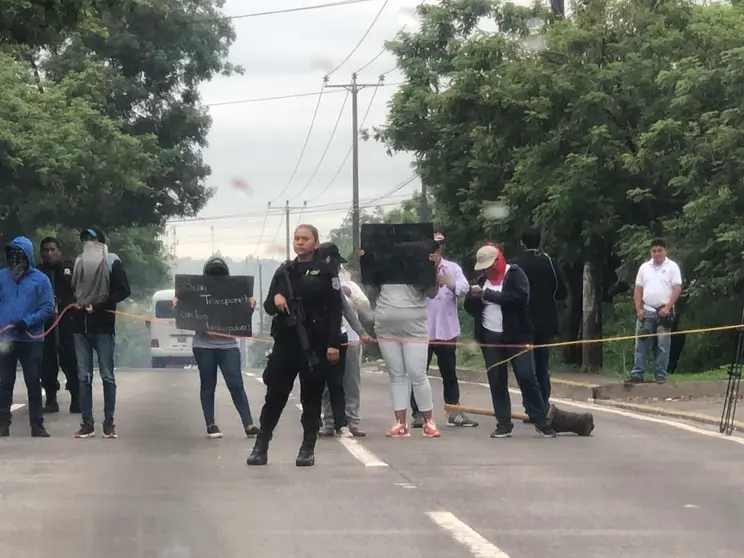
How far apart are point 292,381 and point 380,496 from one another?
1.77 metres

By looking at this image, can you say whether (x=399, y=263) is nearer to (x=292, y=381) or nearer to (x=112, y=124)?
(x=292, y=381)

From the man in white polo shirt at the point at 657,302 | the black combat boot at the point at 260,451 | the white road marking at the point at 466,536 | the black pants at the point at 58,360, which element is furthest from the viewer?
the man in white polo shirt at the point at 657,302

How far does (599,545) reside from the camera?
283 inches

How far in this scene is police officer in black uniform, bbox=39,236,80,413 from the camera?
48.1ft

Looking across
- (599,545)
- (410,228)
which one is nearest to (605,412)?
(410,228)

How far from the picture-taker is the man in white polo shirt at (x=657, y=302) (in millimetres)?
16844

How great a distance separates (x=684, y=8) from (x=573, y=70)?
2097 millimetres

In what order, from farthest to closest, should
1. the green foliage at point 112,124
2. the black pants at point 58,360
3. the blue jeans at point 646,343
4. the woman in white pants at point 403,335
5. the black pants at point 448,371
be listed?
the green foliage at point 112,124, the blue jeans at point 646,343, the black pants at point 58,360, the black pants at point 448,371, the woman in white pants at point 403,335

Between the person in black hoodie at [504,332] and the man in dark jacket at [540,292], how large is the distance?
0.96 feet

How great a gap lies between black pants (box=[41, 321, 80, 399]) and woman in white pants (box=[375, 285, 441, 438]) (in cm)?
470

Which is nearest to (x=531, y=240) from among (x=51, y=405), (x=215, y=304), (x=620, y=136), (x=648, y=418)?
(x=648, y=418)

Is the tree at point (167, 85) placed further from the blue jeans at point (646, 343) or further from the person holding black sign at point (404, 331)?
the person holding black sign at point (404, 331)

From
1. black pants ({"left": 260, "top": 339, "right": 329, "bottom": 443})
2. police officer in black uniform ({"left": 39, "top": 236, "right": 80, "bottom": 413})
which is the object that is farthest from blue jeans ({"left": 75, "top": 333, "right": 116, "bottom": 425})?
black pants ({"left": 260, "top": 339, "right": 329, "bottom": 443})

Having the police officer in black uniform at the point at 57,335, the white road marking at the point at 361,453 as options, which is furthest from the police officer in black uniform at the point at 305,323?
the police officer in black uniform at the point at 57,335
